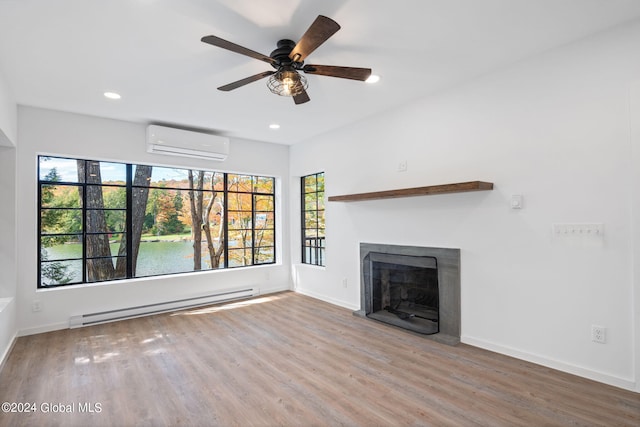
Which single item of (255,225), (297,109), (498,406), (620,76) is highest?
(297,109)

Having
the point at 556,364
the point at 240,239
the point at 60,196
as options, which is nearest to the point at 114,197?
the point at 60,196

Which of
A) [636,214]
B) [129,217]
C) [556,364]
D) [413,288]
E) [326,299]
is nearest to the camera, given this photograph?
[636,214]

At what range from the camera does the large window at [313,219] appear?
5605 mm

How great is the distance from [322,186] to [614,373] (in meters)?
4.17

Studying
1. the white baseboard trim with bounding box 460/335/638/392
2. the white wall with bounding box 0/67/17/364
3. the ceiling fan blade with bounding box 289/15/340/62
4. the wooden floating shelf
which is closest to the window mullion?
the white wall with bounding box 0/67/17/364

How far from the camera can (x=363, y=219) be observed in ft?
15.2

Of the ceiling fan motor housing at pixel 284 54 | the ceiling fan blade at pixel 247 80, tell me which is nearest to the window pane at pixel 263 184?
the ceiling fan blade at pixel 247 80

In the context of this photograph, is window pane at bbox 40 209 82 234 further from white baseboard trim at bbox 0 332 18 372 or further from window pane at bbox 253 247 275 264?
window pane at bbox 253 247 275 264

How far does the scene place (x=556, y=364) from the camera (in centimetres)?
279

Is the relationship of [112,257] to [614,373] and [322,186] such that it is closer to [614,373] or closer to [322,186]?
[322,186]

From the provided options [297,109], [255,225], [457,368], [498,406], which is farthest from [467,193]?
[255,225]

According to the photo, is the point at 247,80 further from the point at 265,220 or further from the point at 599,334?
the point at 265,220

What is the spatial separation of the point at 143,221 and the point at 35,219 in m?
1.66

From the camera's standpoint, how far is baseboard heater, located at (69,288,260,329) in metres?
4.14
